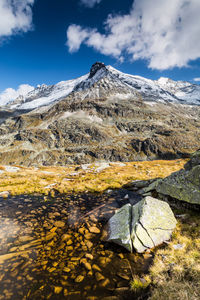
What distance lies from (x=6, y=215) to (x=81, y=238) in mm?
7427

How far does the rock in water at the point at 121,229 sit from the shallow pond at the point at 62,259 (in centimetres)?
35

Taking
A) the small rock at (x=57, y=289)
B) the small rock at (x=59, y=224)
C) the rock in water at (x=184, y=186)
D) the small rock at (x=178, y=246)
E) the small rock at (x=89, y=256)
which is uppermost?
the rock in water at (x=184, y=186)

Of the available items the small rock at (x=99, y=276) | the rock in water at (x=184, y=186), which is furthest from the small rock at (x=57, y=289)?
the rock in water at (x=184, y=186)

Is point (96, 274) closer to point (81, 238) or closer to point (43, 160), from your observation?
point (81, 238)

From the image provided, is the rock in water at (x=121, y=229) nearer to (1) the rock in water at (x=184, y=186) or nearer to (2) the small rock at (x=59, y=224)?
(2) the small rock at (x=59, y=224)

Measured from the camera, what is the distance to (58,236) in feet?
27.0

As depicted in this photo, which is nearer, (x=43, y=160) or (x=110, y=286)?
(x=110, y=286)

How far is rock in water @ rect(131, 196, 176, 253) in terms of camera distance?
275 inches

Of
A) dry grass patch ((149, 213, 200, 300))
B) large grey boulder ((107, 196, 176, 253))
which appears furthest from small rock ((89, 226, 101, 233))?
dry grass patch ((149, 213, 200, 300))

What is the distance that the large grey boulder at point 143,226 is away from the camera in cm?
698

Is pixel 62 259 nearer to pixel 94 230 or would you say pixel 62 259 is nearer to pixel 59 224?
pixel 94 230

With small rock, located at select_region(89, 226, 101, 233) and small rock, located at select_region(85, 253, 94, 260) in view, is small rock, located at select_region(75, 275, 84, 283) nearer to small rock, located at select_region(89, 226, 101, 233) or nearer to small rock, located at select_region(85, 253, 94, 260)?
small rock, located at select_region(85, 253, 94, 260)

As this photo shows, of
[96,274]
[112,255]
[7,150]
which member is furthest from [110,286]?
[7,150]

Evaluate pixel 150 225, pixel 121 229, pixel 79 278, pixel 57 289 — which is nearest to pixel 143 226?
pixel 150 225
